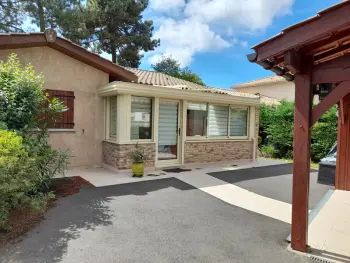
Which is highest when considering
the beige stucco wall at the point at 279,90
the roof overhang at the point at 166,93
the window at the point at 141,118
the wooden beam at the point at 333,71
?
the beige stucco wall at the point at 279,90

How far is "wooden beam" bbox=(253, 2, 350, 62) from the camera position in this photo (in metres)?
3.07

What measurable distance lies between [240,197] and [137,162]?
3674mm

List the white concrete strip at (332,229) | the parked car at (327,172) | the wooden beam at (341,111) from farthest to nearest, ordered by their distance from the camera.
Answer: the parked car at (327,172)
the wooden beam at (341,111)
the white concrete strip at (332,229)

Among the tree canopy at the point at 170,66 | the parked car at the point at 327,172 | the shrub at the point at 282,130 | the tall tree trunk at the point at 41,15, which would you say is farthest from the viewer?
the tree canopy at the point at 170,66

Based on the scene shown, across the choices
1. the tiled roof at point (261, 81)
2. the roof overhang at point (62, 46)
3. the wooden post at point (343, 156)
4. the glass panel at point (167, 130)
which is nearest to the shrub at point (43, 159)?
the roof overhang at point (62, 46)

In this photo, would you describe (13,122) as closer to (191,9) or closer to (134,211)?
(134,211)

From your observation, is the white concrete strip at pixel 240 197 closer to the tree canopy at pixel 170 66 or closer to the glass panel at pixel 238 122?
the glass panel at pixel 238 122

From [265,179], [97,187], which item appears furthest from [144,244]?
[265,179]

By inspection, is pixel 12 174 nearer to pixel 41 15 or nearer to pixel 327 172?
pixel 327 172

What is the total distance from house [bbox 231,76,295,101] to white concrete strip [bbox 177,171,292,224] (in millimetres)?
16226

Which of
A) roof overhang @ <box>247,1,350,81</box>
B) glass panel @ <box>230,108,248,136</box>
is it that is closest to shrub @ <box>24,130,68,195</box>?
roof overhang @ <box>247,1,350,81</box>

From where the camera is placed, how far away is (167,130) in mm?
9984

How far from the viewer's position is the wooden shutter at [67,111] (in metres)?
9.01

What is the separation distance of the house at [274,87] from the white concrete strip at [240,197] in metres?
16.2
